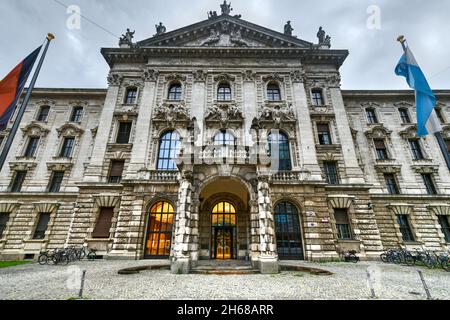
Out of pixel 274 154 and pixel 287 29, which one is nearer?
pixel 274 154

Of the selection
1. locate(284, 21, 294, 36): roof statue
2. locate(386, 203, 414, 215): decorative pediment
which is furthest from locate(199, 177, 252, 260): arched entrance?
locate(284, 21, 294, 36): roof statue

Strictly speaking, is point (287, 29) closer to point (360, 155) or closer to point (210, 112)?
point (210, 112)

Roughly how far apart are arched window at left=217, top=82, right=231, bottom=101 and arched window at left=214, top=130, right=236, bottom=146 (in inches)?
152

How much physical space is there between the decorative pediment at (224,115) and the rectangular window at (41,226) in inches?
682

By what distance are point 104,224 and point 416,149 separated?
3103 centimetres

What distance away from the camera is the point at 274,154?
Answer: 57.5ft

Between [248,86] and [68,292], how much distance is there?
19353 mm

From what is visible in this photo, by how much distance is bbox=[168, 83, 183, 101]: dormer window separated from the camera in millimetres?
19961

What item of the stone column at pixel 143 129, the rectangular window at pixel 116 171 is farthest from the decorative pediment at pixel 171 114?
the rectangular window at pixel 116 171

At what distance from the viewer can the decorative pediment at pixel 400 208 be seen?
18.1m

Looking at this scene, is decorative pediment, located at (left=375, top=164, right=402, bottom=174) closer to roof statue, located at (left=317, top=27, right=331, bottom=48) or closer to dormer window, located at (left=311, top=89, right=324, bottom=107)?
→ dormer window, located at (left=311, top=89, right=324, bottom=107)

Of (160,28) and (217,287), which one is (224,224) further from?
(160,28)

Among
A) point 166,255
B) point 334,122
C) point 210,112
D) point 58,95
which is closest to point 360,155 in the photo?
point 334,122

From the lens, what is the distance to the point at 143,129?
1792 centimetres
